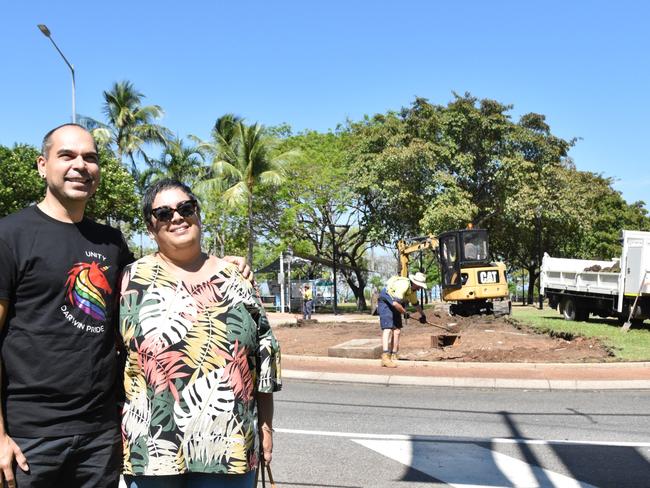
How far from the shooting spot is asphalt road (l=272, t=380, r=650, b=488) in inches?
200

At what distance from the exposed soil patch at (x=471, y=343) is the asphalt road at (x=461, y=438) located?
2843 mm

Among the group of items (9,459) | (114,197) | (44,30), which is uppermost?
(44,30)

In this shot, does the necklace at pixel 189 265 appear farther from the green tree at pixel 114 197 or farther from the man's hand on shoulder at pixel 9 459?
the green tree at pixel 114 197

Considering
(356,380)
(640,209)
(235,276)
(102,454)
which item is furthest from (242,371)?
(640,209)

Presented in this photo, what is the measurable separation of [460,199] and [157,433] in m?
28.6

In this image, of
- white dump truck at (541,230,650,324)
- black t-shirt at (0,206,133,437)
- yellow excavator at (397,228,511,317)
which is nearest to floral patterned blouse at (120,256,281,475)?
black t-shirt at (0,206,133,437)

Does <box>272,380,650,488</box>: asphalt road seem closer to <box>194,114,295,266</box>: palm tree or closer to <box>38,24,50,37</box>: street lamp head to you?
<box>38,24,50,37</box>: street lamp head

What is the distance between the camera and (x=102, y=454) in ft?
8.27

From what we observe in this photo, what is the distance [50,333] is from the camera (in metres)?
2.43

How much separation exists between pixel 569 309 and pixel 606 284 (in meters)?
3.08

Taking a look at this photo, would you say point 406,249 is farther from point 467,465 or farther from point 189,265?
point 189,265

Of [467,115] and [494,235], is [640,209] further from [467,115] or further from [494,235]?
[467,115]

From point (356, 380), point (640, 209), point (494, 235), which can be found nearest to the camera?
point (356, 380)

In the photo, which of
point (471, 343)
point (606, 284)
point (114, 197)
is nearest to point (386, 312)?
point (471, 343)
